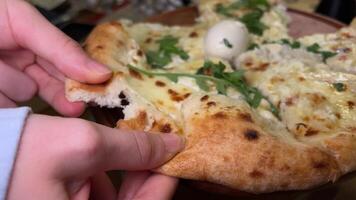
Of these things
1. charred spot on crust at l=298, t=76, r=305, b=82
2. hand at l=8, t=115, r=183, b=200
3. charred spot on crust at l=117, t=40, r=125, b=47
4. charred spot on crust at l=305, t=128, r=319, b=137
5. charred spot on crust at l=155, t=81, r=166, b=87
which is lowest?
charred spot on crust at l=155, t=81, r=166, b=87

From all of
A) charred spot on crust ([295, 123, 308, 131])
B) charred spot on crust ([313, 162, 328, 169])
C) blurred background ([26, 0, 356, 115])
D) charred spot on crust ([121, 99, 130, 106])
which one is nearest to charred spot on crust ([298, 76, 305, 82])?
charred spot on crust ([295, 123, 308, 131])

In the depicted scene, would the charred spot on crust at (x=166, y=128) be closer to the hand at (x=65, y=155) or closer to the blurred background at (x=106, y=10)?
the hand at (x=65, y=155)

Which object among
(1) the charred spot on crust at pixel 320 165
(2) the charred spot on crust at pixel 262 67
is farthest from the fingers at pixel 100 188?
(2) the charred spot on crust at pixel 262 67

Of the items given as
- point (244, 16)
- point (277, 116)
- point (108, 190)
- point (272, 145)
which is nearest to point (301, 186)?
point (272, 145)

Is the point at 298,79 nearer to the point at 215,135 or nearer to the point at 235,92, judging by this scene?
the point at 235,92

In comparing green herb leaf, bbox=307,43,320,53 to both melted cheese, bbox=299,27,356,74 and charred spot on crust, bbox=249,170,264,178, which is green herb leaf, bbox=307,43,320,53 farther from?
charred spot on crust, bbox=249,170,264,178

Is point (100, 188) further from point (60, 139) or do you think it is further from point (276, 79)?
point (276, 79)
